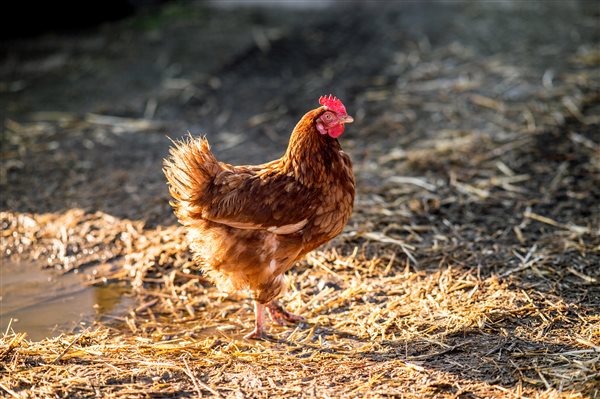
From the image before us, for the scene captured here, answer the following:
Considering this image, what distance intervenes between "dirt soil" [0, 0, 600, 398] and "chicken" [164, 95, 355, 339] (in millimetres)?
490

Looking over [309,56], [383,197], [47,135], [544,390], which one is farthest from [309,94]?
[544,390]

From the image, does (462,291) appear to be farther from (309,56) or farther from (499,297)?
(309,56)

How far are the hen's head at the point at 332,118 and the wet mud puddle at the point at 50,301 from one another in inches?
72.1

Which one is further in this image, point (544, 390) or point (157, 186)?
point (157, 186)

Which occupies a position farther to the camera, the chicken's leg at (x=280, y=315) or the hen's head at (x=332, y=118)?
the chicken's leg at (x=280, y=315)

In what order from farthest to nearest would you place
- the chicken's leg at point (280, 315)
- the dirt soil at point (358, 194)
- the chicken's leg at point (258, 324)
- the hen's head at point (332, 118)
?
the chicken's leg at point (280, 315)
the chicken's leg at point (258, 324)
the hen's head at point (332, 118)
the dirt soil at point (358, 194)

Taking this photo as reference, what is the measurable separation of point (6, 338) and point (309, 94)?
4559mm

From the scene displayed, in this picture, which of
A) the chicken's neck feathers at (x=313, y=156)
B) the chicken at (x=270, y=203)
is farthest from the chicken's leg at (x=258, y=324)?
the chicken's neck feathers at (x=313, y=156)

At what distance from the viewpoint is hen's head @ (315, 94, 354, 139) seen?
13.2 ft

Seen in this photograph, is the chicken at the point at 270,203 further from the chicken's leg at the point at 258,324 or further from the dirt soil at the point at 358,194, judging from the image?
the dirt soil at the point at 358,194

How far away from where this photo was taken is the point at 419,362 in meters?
3.76

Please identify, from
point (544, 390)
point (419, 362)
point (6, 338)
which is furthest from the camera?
point (6, 338)

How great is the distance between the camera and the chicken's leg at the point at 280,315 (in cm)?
438

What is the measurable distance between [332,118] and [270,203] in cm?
63
